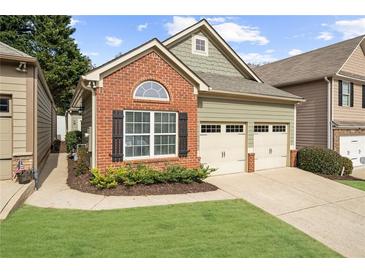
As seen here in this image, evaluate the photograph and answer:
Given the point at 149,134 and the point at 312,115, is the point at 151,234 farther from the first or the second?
the point at 312,115

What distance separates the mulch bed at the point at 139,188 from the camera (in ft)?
24.8

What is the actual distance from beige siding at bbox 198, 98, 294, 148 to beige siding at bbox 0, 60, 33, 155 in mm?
6063

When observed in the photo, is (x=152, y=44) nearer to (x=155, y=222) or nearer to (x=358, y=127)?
(x=155, y=222)

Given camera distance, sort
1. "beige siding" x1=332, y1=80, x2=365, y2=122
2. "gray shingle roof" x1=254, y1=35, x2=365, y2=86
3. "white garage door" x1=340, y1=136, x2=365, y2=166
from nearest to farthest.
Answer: "beige siding" x1=332, y1=80, x2=365, y2=122 < "white garage door" x1=340, y1=136, x2=365, y2=166 < "gray shingle roof" x1=254, y1=35, x2=365, y2=86

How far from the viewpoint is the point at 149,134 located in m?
8.87

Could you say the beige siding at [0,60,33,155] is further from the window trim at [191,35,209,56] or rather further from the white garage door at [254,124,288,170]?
the white garage door at [254,124,288,170]

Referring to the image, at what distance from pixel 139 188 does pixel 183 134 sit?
2.70 metres

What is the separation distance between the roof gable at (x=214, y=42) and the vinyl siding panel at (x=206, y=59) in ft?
0.40

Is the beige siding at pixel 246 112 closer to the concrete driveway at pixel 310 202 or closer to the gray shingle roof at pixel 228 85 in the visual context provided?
the gray shingle roof at pixel 228 85

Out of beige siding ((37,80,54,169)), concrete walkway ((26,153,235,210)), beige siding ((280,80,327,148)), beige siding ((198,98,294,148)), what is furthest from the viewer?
beige siding ((280,80,327,148))

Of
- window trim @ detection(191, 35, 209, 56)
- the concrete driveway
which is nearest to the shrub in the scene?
window trim @ detection(191, 35, 209, 56)

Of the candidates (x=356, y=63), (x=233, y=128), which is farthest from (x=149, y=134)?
(x=356, y=63)

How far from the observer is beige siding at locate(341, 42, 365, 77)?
1533 centimetres

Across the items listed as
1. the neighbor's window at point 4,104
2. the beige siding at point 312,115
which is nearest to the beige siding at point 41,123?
the neighbor's window at point 4,104
